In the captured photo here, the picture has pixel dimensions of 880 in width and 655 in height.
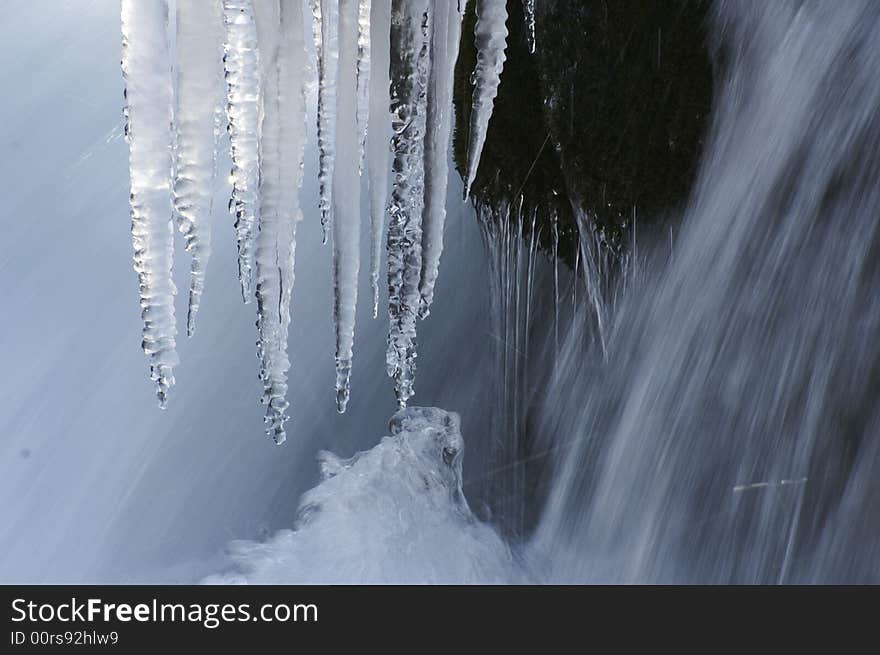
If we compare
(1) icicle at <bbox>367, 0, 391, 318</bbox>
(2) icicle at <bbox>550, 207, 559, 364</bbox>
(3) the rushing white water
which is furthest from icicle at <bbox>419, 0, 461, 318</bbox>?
(2) icicle at <bbox>550, 207, 559, 364</bbox>

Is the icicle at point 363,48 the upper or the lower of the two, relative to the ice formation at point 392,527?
upper

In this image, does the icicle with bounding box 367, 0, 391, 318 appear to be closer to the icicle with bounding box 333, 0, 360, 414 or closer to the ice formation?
the icicle with bounding box 333, 0, 360, 414

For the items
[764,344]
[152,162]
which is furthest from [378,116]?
[764,344]

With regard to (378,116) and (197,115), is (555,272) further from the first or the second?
(197,115)

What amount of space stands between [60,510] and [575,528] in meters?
2.44

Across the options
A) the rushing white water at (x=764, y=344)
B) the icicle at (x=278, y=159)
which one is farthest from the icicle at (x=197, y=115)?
the rushing white water at (x=764, y=344)

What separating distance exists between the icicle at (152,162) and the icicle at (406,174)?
0.49m

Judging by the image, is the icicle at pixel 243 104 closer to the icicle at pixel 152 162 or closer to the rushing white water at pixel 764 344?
the icicle at pixel 152 162

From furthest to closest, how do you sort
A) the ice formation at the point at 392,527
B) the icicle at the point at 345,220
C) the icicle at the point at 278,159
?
the ice formation at the point at 392,527
the icicle at the point at 345,220
the icicle at the point at 278,159

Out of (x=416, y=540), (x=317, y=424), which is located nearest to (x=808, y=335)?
(x=416, y=540)

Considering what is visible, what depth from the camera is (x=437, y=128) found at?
204cm

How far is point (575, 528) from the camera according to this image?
10.4ft

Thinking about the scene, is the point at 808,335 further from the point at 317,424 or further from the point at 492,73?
the point at 317,424

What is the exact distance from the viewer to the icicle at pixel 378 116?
1.91m
